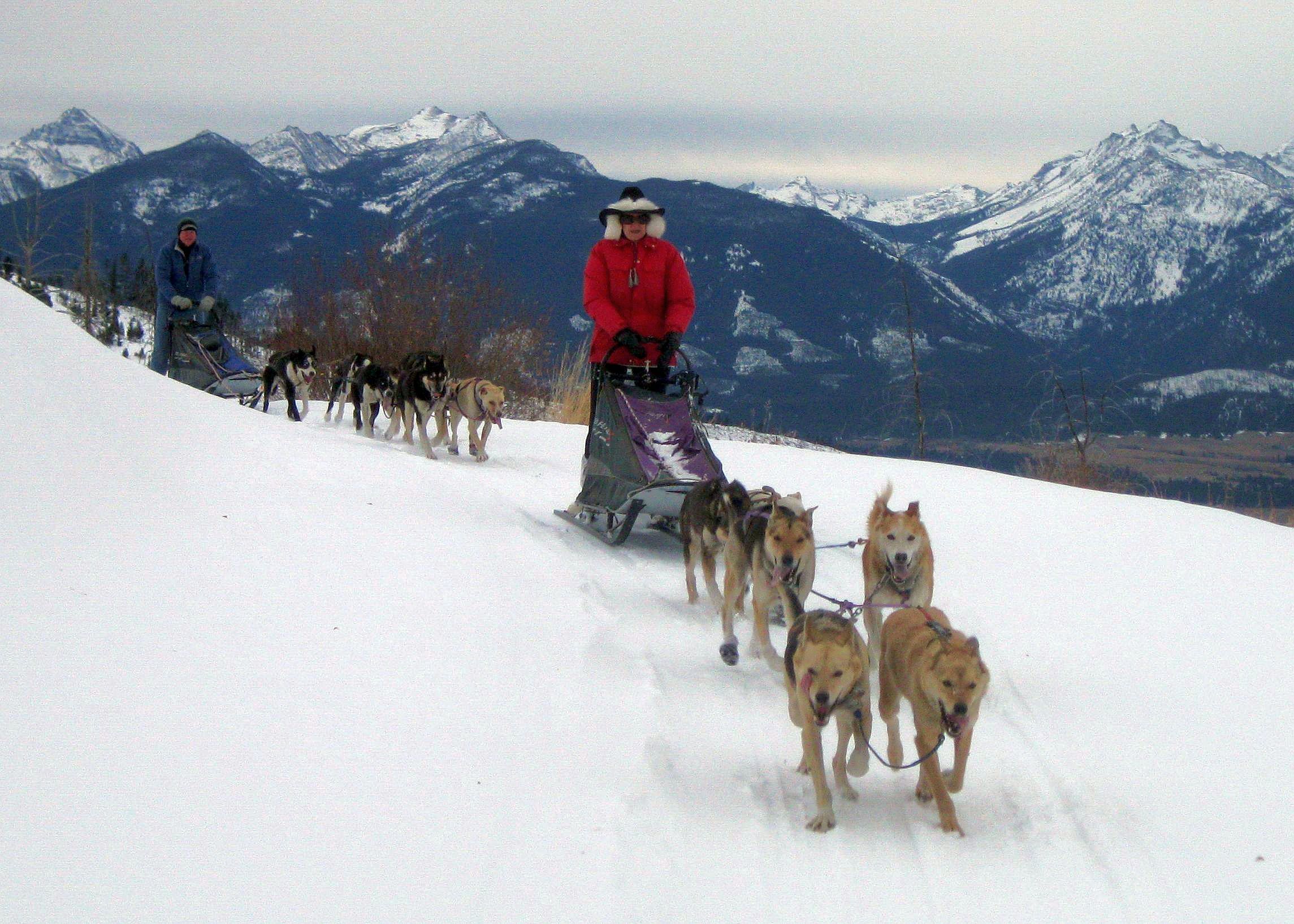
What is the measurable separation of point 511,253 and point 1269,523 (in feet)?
415

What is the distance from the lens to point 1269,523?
8117 mm

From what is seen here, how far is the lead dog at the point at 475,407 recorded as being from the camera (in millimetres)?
10453

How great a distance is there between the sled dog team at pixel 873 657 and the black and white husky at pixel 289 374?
29.1 feet

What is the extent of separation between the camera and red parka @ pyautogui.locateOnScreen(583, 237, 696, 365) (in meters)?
7.83

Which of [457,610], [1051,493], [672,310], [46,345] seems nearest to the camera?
[457,610]

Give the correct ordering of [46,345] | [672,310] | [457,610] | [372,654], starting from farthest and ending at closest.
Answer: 1. [672,310]
2. [46,345]
3. [457,610]
4. [372,654]

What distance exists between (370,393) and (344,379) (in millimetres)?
998

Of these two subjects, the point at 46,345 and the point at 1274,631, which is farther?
the point at 46,345

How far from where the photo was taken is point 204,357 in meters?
12.3

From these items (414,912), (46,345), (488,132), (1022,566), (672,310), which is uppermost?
(488,132)

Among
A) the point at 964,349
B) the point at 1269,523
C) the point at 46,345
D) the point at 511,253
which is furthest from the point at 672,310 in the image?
the point at 511,253

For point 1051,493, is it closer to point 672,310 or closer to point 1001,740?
point 672,310

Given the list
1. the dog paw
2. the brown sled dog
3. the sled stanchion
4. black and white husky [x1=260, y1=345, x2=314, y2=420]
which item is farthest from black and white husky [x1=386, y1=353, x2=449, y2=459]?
the dog paw

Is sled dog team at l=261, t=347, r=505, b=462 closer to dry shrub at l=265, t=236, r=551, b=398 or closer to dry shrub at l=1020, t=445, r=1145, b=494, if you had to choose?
dry shrub at l=265, t=236, r=551, b=398
